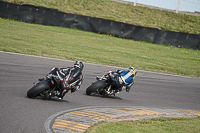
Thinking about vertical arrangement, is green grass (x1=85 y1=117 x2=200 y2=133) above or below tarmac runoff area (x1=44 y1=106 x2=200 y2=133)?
above

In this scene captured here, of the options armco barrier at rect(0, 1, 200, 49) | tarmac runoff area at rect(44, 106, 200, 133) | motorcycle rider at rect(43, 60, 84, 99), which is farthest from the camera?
armco barrier at rect(0, 1, 200, 49)

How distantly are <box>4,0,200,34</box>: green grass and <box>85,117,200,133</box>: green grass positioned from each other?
24281 millimetres

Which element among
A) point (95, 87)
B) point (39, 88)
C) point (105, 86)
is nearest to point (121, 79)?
point (105, 86)

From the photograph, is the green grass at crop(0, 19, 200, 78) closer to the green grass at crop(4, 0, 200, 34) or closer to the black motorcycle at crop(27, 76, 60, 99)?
the green grass at crop(4, 0, 200, 34)

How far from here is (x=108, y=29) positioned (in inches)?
1015

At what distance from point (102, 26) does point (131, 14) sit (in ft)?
29.3

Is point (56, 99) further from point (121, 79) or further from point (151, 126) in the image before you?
point (151, 126)

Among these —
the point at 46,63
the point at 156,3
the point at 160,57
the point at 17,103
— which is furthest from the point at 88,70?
the point at 156,3

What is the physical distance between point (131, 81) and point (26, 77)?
11.4 feet

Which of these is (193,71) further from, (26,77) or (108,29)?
(26,77)

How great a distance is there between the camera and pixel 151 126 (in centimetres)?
605

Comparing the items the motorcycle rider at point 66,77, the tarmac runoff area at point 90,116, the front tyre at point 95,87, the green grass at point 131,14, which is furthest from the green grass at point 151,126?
the green grass at point 131,14

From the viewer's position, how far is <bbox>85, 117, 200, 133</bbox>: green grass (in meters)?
5.46

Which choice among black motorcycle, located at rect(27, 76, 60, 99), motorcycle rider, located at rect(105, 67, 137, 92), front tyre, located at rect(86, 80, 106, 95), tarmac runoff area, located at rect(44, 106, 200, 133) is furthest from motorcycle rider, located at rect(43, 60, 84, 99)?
motorcycle rider, located at rect(105, 67, 137, 92)
